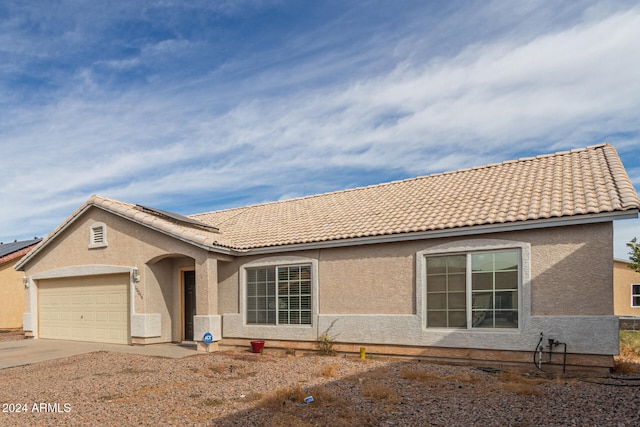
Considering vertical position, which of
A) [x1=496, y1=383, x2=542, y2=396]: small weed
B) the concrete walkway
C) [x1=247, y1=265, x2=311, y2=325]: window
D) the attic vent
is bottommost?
the concrete walkway

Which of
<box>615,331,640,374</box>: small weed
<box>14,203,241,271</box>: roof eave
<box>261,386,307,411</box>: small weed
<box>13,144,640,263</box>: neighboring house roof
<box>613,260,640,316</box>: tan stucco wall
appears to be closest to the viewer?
<box>261,386,307,411</box>: small weed

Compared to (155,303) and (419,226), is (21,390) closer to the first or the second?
(155,303)

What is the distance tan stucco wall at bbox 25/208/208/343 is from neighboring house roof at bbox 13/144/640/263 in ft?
1.32

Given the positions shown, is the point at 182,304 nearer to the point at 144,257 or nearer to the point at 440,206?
the point at 144,257

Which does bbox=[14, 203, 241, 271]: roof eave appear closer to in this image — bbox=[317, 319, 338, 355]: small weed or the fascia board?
the fascia board

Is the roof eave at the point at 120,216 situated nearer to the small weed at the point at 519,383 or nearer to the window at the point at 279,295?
the window at the point at 279,295

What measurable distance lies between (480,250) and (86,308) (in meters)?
13.6

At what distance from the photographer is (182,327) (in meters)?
16.5

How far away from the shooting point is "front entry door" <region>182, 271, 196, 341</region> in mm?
16453

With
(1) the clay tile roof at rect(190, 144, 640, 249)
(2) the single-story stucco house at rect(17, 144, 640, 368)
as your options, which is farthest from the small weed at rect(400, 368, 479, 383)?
(1) the clay tile roof at rect(190, 144, 640, 249)

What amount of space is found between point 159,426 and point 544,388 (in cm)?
633

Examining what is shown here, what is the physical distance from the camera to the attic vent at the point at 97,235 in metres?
17.0

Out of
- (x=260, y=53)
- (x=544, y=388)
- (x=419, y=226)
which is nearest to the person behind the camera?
(x=544, y=388)

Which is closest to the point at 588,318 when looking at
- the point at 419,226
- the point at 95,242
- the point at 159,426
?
the point at 419,226
